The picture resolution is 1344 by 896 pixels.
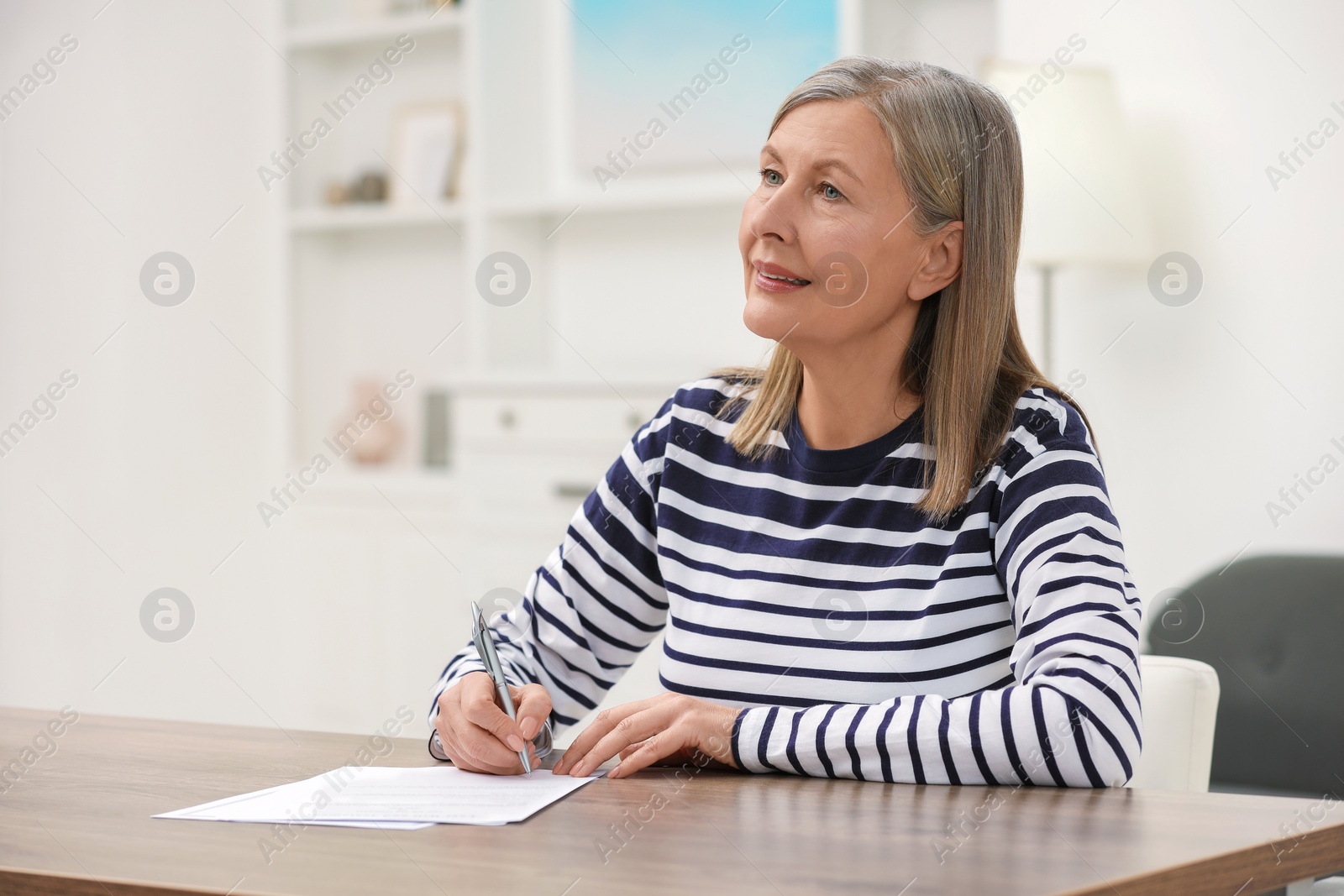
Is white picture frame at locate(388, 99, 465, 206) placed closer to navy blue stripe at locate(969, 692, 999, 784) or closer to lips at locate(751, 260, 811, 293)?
lips at locate(751, 260, 811, 293)

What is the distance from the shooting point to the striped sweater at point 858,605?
3.88 feet

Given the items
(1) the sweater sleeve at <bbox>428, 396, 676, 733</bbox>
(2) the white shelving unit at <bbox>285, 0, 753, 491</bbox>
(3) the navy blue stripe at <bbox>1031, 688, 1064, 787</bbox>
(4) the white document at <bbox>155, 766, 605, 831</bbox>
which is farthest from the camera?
(2) the white shelving unit at <bbox>285, 0, 753, 491</bbox>

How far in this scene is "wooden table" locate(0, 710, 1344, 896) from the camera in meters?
0.88

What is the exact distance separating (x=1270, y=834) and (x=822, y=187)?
82 centimetres

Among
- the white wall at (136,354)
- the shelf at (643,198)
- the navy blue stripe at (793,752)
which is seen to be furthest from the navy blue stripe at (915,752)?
the white wall at (136,354)

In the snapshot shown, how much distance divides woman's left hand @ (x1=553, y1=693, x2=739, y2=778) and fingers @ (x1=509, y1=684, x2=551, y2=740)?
1.6 inches

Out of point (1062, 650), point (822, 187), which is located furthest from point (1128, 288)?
point (1062, 650)

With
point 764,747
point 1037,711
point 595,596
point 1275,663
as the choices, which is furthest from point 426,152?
point 1037,711

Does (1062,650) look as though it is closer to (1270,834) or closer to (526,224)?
(1270,834)

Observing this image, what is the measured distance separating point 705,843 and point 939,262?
0.81 m

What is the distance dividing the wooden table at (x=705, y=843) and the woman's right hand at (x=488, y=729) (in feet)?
0.35

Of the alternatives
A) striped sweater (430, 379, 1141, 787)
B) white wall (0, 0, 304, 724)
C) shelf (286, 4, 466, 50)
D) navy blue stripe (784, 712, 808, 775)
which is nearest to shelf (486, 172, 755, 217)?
shelf (286, 4, 466, 50)

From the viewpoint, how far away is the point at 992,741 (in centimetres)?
117

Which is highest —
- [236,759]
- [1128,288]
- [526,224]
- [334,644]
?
[526,224]
